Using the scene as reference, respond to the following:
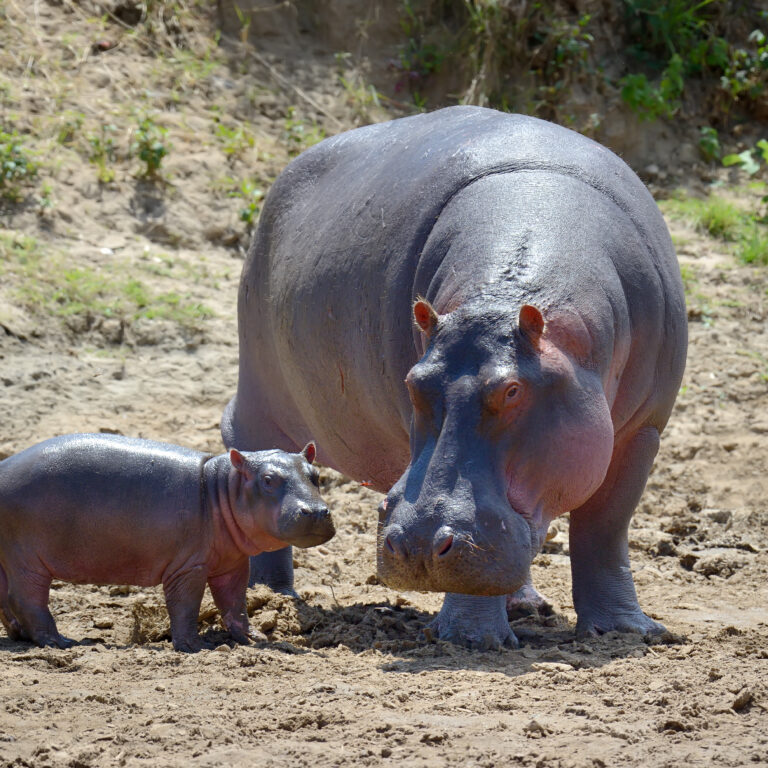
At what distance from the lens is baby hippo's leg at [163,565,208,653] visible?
213 inches

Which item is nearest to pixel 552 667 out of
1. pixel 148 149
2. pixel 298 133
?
pixel 148 149

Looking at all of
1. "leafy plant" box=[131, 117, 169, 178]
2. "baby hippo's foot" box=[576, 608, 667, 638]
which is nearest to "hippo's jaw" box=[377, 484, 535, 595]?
"baby hippo's foot" box=[576, 608, 667, 638]

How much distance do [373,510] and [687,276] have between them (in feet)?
→ 12.9

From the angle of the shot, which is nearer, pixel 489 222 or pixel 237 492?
pixel 489 222

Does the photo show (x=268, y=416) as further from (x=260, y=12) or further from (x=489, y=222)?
(x=260, y=12)

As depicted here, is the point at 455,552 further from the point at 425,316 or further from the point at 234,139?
the point at 234,139

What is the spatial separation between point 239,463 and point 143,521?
0.47 m

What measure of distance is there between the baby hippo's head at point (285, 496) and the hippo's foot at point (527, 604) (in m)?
1.02

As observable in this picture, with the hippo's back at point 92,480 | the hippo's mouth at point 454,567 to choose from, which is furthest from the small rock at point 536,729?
the hippo's back at point 92,480

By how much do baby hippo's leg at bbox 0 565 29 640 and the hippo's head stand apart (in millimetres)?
1854

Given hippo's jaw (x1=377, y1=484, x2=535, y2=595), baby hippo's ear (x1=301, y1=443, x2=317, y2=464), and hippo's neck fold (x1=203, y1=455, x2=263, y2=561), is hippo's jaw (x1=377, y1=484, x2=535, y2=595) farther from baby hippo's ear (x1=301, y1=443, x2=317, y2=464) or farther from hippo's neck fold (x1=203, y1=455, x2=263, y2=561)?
baby hippo's ear (x1=301, y1=443, x2=317, y2=464)

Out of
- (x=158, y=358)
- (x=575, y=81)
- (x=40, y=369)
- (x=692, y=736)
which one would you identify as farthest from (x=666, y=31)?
(x=692, y=736)

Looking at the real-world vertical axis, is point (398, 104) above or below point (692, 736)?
above

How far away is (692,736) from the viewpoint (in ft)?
12.2
